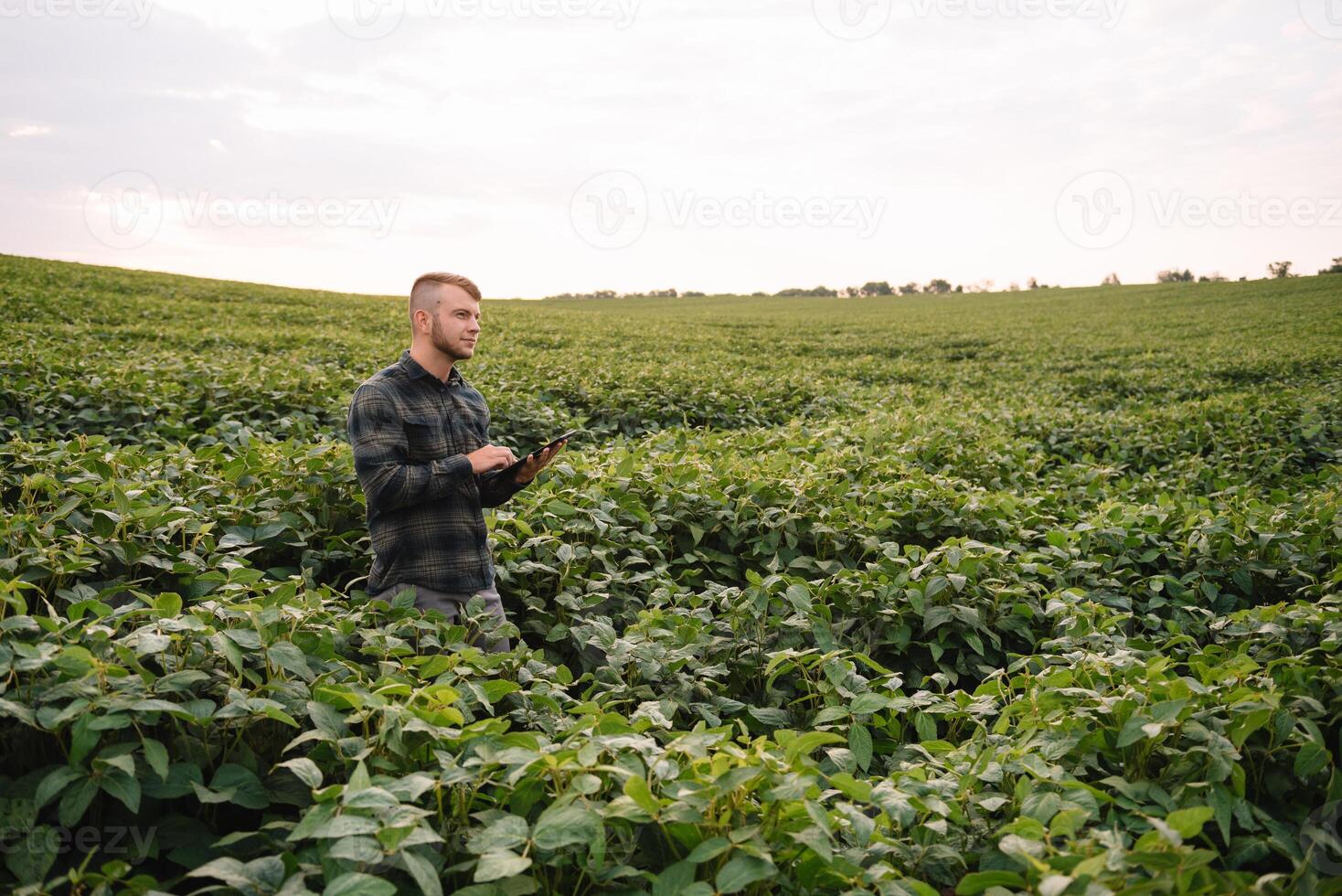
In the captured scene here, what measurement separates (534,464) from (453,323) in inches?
30.0

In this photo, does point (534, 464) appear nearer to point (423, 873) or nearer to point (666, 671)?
point (666, 671)

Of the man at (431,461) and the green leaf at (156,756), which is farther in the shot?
the man at (431,461)

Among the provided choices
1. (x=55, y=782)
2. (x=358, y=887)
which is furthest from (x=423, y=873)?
(x=55, y=782)

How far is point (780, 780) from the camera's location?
206cm

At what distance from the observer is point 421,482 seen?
3439 mm

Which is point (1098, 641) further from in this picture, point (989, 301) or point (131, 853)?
point (989, 301)

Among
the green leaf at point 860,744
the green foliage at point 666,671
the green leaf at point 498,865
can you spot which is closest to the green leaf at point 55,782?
the green foliage at point 666,671

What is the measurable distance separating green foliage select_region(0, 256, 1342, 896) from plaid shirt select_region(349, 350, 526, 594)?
305 mm

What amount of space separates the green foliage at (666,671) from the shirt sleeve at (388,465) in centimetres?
43

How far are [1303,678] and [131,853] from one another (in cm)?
376

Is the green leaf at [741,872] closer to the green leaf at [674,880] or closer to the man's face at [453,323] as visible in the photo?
the green leaf at [674,880]

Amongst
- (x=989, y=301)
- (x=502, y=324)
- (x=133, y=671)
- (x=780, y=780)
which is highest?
(x=989, y=301)

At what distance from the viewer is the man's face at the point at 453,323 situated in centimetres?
364

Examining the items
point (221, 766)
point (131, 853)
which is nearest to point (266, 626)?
point (221, 766)
